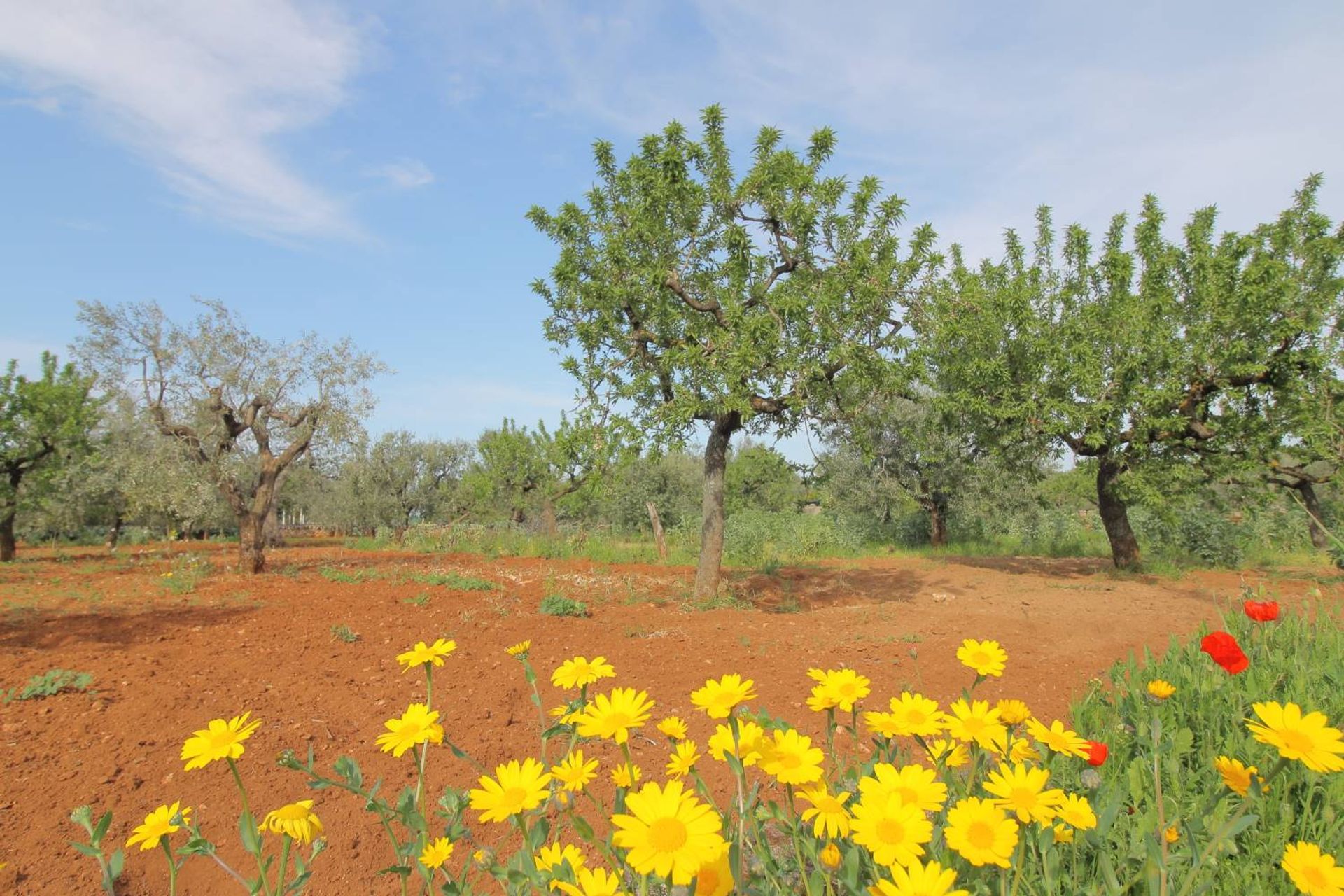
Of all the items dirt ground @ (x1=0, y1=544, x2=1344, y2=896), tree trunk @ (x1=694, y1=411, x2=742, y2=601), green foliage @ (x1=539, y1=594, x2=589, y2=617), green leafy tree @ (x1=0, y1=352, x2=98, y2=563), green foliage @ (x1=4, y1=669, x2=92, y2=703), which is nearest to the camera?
dirt ground @ (x1=0, y1=544, x2=1344, y2=896)

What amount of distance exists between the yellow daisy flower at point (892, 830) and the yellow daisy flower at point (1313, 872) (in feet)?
1.59

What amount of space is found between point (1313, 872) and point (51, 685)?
18.8ft

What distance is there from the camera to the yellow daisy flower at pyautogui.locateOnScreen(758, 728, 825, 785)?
1.07 metres

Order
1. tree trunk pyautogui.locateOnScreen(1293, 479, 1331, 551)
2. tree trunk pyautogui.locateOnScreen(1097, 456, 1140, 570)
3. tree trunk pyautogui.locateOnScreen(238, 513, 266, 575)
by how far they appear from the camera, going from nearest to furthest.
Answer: tree trunk pyautogui.locateOnScreen(238, 513, 266, 575)
tree trunk pyautogui.locateOnScreen(1097, 456, 1140, 570)
tree trunk pyautogui.locateOnScreen(1293, 479, 1331, 551)

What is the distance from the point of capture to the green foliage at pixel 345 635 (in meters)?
5.46

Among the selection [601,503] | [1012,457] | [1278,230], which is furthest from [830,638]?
[601,503]

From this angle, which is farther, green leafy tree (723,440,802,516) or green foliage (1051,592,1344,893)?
green leafy tree (723,440,802,516)

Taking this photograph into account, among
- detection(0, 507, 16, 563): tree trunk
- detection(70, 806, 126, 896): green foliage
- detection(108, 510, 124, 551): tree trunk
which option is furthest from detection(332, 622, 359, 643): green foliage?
detection(108, 510, 124, 551): tree trunk

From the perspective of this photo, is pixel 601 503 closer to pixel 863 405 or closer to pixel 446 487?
pixel 446 487

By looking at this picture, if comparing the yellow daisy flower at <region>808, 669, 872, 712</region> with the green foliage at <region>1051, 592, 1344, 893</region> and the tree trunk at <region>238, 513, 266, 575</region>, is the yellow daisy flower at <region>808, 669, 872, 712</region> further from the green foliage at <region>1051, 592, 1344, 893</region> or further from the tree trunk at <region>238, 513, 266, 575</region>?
the tree trunk at <region>238, 513, 266, 575</region>

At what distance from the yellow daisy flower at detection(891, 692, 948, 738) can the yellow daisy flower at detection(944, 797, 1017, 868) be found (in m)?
0.24

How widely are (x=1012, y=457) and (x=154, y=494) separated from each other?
14412 millimetres

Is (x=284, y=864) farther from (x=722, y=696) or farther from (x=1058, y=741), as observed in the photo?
(x=1058, y=741)

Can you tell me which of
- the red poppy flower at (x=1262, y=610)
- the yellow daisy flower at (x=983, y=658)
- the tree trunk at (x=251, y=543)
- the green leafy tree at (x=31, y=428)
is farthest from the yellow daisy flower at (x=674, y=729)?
the green leafy tree at (x=31, y=428)
